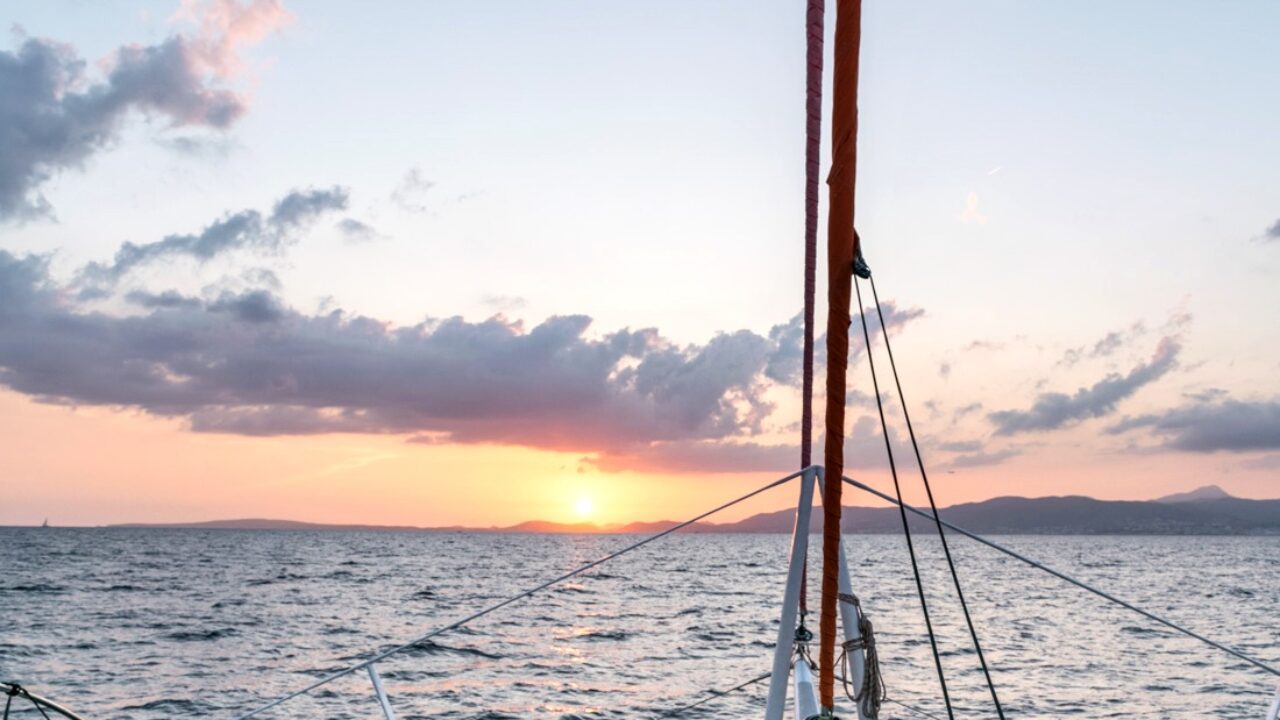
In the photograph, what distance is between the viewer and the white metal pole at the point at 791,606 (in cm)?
752

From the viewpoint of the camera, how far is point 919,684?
3312 centimetres

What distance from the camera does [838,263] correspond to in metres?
5.88

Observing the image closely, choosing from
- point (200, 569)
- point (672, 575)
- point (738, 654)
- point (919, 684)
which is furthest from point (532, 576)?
point (919, 684)

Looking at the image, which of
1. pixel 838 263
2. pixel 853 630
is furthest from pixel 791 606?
pixel 838 263

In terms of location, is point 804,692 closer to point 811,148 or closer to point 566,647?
point 811,148

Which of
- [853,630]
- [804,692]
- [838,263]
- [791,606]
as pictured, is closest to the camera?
[838,263]

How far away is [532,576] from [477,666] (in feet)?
243

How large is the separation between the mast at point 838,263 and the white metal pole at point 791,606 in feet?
2.89

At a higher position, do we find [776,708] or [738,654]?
[776,708]

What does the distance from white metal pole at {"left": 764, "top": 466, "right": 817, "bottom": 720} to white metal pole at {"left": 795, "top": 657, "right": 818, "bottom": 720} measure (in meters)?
1.77

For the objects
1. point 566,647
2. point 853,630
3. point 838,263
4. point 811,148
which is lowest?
point 566,647

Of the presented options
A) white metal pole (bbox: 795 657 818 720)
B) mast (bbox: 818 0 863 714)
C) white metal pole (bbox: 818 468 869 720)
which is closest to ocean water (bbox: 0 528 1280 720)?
white metal pole (bbox: 795 657 818 720)

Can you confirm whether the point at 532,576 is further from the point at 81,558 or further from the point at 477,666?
the point at 477,666

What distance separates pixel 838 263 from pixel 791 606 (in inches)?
121
